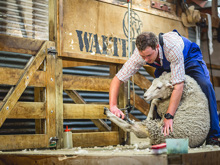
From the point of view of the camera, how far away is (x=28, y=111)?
366 cm

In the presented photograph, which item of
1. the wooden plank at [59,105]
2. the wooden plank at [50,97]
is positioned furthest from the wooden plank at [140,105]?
the wooden plank at [50,97]

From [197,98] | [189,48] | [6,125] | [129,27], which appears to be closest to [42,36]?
[129,27]

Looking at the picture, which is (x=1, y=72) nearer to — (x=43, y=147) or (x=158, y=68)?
(x=43, y=147)

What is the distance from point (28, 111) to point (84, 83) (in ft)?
2.87

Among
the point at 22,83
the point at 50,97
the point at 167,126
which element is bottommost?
the point at 167,126

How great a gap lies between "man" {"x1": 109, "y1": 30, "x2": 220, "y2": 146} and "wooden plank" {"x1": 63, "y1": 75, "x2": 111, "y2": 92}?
3.11ft

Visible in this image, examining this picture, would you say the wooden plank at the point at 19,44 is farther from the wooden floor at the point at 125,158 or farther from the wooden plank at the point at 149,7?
the wooden floor at the point at 125,158

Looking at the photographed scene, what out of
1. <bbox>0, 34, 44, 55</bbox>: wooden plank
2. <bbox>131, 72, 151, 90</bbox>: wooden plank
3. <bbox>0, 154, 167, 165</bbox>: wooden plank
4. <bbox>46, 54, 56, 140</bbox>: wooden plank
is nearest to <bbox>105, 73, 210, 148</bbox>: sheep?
<bbox>0, 154, 167, 165</bbox>: wooden plank

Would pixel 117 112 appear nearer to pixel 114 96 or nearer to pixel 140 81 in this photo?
pixel 114 96

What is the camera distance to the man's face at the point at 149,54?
113 inches

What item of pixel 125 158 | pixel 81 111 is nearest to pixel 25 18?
pixel 81 111

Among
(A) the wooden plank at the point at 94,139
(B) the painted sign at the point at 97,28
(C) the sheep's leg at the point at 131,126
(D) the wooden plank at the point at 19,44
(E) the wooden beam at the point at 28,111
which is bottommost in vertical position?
(A) the wooden plank at the point at 94,139

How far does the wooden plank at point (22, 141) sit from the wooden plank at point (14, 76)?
1.97 feet

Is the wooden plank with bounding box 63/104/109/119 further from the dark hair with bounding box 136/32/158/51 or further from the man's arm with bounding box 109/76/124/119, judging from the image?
the dark hair with bounding box 136/32/158/51
